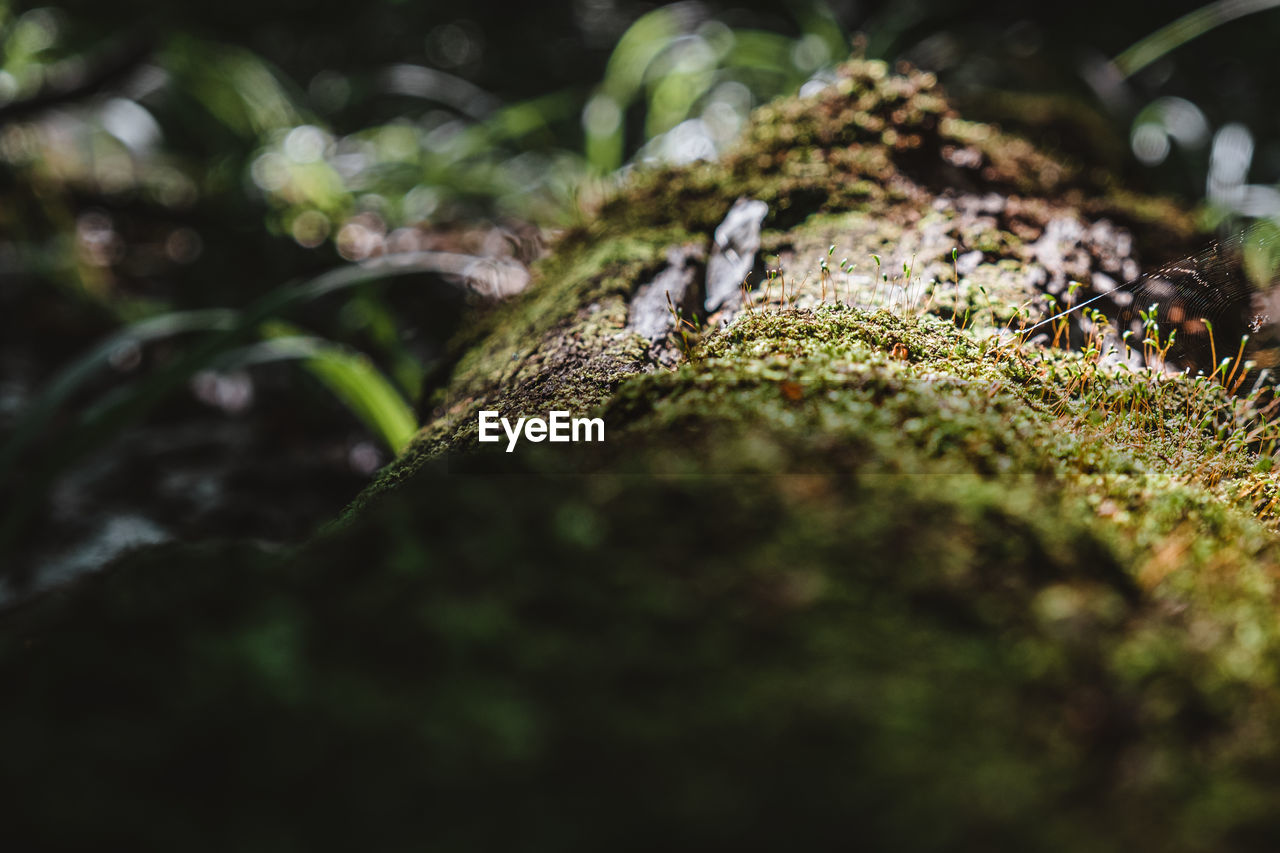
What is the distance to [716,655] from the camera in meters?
0.54

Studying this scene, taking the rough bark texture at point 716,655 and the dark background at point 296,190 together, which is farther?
the dark background at point 296,190

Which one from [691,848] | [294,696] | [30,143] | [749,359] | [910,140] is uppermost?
[30,143]

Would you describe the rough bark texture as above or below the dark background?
below

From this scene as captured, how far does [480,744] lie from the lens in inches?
18.8

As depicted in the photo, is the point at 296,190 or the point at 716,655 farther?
the point at 296,190

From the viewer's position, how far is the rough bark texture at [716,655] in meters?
0.46

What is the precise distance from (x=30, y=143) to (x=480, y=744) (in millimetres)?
3973

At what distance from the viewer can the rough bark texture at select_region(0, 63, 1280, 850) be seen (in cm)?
46

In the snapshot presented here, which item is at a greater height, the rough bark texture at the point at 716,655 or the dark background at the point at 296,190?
the dark background at the point at 296,190

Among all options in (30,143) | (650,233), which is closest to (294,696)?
(650,233)

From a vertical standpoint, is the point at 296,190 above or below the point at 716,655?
above

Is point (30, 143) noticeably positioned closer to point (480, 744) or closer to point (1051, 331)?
point (480, 744)

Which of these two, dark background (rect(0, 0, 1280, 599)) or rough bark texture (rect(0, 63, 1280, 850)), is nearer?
rough bark texture (rect(0, 63, 1280, 850))

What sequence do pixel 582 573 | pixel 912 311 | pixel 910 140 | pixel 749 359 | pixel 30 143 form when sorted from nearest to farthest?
pixel 582 573 → pixel 749 359 → pixel 912 311 → pixel 910 140 → pixel 30 143
